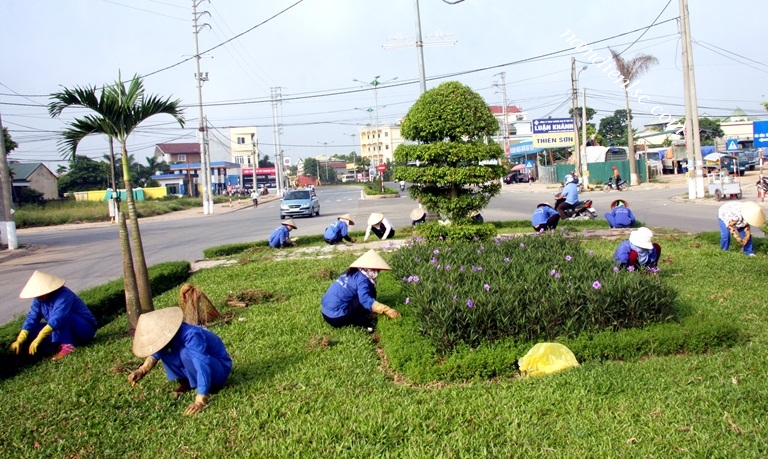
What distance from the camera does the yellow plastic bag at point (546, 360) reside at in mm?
5145

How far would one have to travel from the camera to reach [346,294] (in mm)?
6828

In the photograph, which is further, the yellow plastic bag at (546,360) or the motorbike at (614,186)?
the motorbike at (614,186)

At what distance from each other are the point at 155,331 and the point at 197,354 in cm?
38

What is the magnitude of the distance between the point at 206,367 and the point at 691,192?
25.1 meters

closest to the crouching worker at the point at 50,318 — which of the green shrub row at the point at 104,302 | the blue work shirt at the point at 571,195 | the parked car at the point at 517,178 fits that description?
the green shrub row at the point at 104,302

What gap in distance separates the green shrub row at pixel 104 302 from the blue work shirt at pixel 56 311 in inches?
10.4

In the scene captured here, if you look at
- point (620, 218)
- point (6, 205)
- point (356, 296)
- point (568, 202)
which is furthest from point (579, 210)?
point (6, 205)

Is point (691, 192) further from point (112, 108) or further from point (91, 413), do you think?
point (91, 413)


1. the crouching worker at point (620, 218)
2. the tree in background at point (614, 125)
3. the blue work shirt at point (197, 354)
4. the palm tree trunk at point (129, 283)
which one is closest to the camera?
the blue work shirt at point (197, 354)

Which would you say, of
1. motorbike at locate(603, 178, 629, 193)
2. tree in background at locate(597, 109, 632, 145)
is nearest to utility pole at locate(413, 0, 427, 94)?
motorbike at locate(603, 178, 629, 193)

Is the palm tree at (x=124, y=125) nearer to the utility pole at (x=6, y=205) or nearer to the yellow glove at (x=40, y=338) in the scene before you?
the yellow glove at (x=40, y=338)

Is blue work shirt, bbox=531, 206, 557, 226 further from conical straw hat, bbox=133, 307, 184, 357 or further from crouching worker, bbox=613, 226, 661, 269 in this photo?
conical straw hat, bbox=133, 307, 184, 357

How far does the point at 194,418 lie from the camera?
471 centimetres

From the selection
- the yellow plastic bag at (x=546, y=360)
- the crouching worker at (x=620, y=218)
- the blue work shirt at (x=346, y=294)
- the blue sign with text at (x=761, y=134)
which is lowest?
the yellow plastic bag at (x=546, y=360)
